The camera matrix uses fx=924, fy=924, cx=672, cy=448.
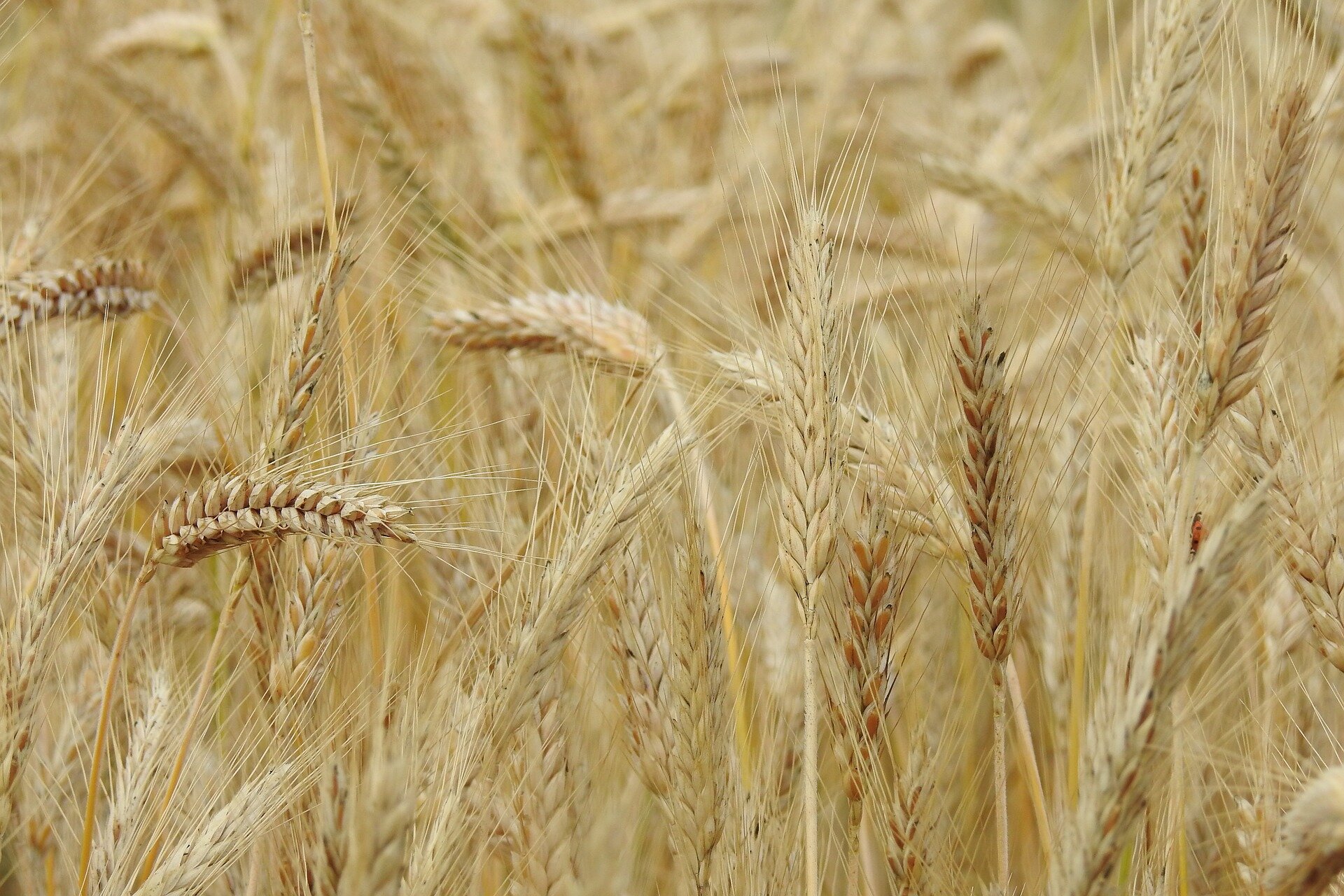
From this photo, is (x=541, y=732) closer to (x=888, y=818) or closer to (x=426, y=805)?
(x=426, y=805)

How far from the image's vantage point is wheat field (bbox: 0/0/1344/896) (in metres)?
0.89

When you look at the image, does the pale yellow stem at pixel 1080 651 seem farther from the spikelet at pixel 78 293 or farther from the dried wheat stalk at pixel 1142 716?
the spikelet at pixel 78 293

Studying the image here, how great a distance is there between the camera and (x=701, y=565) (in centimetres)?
98

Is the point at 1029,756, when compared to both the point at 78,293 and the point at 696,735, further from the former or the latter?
the point at 78,293

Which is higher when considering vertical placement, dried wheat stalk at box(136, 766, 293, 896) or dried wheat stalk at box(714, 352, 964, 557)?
dried wheat stalk at box(714, 352, 964, 557)

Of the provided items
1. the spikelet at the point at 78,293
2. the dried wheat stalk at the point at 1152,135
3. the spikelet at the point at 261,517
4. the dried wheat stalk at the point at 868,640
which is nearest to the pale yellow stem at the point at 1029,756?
the dried wheat stalk at the point at 868,640

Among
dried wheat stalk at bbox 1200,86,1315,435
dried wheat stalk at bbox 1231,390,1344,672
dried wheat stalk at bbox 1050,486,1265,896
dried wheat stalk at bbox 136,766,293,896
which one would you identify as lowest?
Answer: dried wheat stalk at bbox 136,766,293,896

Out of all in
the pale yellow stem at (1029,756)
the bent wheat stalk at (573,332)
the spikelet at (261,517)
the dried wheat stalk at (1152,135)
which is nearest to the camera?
the spikelet at (261,517)

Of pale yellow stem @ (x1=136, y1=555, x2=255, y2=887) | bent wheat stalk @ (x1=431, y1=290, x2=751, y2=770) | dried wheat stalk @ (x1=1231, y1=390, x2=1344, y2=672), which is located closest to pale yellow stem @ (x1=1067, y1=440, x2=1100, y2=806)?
dried wheat stalk @ (x1=1231, y1=390, x2=1344, y2=672)

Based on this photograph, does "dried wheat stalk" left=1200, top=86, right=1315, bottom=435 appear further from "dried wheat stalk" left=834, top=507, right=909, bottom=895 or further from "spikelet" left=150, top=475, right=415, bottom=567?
"spikelet" left=150, top=475, right=415, bottom=567

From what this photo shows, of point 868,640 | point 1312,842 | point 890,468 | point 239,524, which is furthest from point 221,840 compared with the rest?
point 1312,842

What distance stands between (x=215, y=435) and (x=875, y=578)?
0.87m

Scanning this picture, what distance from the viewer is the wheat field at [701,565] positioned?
0.89 metres

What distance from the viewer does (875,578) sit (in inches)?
36.0
